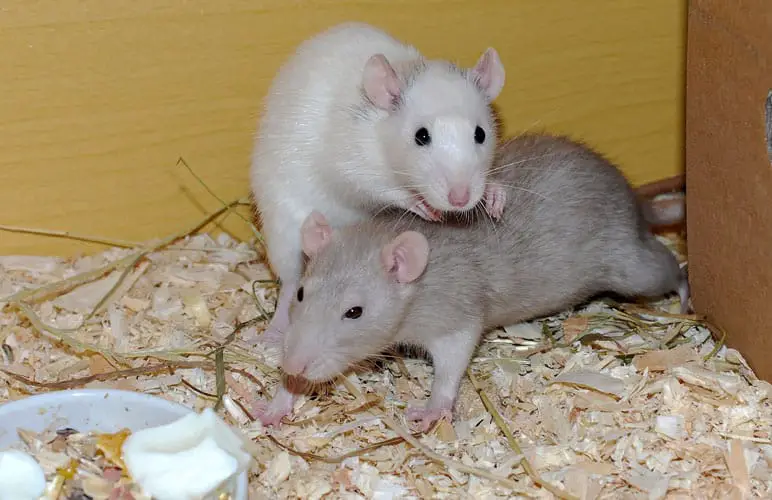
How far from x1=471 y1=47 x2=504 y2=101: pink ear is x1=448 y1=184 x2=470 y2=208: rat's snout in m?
0.49

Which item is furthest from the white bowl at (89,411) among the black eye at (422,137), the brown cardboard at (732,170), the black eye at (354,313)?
the brown cardboard at (732,170)

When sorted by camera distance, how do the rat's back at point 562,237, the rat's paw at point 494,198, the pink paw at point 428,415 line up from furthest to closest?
the rat's back at point 562,237, the rat's paw at point 494,198, the pink paw at point 428,415

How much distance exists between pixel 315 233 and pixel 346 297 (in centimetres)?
26

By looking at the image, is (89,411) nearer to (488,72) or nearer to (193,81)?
(193,81)

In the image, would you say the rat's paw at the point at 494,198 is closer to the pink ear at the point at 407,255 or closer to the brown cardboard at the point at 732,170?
the pink ear at the point at 407,255

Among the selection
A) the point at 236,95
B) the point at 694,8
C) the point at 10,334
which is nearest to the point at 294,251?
the point at 236,95

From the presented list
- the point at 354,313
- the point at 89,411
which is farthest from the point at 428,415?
the point at 89,411

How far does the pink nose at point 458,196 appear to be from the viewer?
10.3 feet

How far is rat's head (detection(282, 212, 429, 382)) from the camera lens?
3.14 m

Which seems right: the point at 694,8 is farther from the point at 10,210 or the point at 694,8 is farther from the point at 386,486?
the point at 10,210

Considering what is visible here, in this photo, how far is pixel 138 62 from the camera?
3.88 metres

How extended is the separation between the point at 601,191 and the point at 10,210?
7.20ft

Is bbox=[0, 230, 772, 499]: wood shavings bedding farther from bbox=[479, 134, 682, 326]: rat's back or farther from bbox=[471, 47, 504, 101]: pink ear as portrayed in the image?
bbox=[471, 47, 504, 101]: pink ear

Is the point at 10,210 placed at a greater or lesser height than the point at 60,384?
greater
